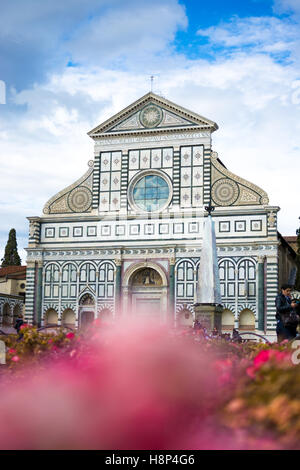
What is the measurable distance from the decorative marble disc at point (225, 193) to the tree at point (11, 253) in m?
25.3

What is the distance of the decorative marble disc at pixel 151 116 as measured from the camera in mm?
39344

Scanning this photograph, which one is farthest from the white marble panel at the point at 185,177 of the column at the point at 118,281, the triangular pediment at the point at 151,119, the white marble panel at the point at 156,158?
the column at the point at 118,281

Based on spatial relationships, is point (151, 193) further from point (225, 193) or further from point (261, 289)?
point (261, 289)

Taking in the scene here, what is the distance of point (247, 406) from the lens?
3557mm

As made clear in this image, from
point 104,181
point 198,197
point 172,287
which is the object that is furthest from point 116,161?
point 172,287

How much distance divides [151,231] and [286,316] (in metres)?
24.4

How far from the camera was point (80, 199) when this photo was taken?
132ft

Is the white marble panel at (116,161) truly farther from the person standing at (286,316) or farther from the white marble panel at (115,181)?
the person standing at (286,316)

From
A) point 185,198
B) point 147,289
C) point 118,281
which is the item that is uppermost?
point 185,198

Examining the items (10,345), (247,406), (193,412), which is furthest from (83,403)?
(10,345)

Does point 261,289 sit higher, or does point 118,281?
point 118,281

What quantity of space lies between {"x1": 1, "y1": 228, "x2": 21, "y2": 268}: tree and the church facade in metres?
17.1
